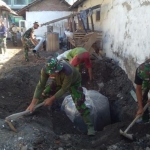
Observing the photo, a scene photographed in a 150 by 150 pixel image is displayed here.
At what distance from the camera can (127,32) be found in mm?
6773

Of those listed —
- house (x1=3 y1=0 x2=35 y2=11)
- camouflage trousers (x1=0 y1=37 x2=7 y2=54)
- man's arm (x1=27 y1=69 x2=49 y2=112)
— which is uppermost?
house (x1=3 y1=0 x2=35 y2=11)

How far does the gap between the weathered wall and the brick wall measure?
10.4 meters

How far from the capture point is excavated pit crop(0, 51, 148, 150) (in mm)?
3648

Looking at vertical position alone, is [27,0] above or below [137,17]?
above

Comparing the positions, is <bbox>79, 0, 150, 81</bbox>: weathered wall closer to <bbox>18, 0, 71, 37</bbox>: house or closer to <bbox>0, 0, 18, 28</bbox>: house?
<bbox>0, 0, 18, 28</bbox>: house

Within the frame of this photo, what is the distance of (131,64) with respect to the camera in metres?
6.34

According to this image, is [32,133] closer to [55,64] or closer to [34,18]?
[55,64]

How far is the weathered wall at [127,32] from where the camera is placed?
18.5 ft

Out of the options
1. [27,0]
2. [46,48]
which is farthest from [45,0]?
[27,0]

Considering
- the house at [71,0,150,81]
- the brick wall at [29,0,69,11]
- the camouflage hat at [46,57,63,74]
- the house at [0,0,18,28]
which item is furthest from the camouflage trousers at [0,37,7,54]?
the camouflage hat at [46,57,63,74]

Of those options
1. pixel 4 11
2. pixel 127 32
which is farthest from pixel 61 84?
pixel 4 11

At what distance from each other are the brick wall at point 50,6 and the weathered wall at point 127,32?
1039 centimetres

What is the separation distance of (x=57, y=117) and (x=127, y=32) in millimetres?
3159

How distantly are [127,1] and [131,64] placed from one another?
1848mm
